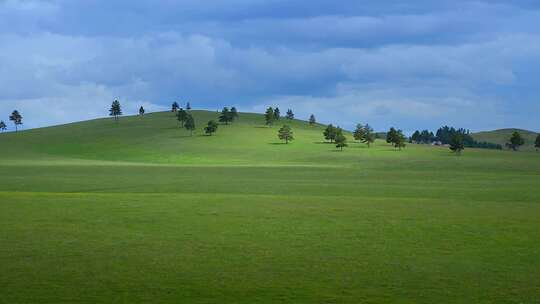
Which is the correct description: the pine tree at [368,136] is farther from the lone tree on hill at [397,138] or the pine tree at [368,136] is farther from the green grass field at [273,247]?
the green grass field at [273,247]

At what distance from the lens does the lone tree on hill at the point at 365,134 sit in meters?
136

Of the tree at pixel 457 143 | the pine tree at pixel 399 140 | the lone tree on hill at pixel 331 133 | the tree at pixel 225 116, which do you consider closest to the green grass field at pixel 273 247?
the tree at pixel 457 143

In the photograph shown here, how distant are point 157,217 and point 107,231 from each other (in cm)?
425

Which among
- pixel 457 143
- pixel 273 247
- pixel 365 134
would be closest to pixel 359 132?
pixel 365 134

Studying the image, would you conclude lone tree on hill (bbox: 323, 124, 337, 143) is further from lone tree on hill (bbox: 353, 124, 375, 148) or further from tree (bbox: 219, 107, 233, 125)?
tree (bbox: 219, 107, 233, 125)

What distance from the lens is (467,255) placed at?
56.5 feet

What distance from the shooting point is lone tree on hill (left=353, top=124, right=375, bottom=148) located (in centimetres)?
13575

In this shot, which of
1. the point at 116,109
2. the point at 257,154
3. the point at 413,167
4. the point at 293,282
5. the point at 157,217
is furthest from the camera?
the point at 116,109

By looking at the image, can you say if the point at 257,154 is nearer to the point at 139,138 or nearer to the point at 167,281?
the point at 139,138

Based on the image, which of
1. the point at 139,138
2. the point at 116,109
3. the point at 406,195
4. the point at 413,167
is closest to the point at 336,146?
the point at 413,167

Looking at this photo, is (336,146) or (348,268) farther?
(336,146)

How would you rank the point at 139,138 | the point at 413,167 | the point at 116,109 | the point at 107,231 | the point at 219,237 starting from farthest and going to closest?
the point at 116,109, the point at 139,138, the point at 413,167, the point at 107,231, the point at 219,237

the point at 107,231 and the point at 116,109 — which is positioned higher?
the point at 116,109

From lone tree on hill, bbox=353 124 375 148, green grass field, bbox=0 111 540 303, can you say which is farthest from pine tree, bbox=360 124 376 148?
green grass field, bbox=0 111 540 303
